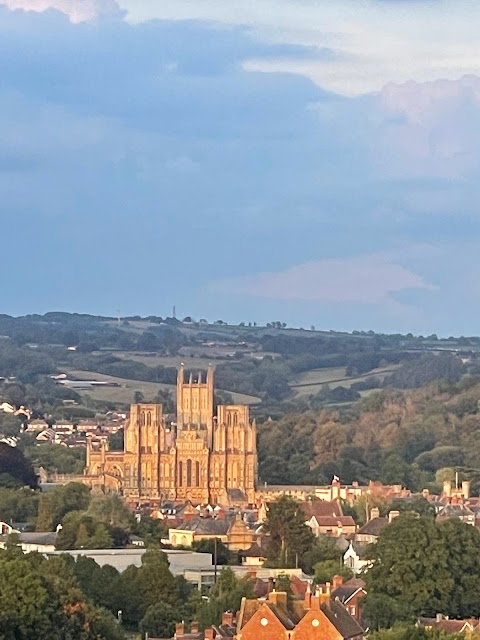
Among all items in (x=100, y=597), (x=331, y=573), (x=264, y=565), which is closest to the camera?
(x=100, y=597)

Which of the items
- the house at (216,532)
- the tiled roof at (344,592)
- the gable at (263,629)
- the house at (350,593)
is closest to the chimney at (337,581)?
the house at (350,593)

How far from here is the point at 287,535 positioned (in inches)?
3649

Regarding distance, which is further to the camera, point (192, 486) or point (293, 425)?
point (293, 425)

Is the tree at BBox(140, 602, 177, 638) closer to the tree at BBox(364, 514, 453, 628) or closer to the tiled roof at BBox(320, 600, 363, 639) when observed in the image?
the tiled roof at BBox(320, 600, 363, 639)

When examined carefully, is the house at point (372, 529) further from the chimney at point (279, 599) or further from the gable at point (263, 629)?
the gable at point (263, 629)

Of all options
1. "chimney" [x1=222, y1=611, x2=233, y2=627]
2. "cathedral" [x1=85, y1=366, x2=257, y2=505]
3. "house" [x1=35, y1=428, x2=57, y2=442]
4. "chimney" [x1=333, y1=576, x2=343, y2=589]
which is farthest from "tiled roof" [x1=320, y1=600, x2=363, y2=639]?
"house" [x1=35, y1=428, x2=57, y2=442]

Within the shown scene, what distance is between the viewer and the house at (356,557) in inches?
3401

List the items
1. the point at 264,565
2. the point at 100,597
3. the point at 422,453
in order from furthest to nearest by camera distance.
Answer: the point at 422,453 → the point at 264,565 → the point at 100,597

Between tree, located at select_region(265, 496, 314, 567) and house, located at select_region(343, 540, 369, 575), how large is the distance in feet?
3.98

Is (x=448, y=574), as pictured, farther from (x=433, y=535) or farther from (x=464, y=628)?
(x=464, y=628)

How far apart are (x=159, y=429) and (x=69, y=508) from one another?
40.3 m

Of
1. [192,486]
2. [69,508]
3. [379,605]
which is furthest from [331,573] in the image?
[192,486]

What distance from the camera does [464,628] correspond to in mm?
65938

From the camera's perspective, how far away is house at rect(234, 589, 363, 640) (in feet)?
205
